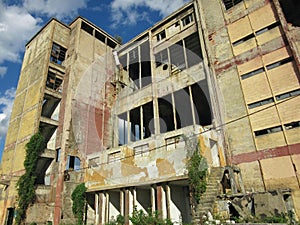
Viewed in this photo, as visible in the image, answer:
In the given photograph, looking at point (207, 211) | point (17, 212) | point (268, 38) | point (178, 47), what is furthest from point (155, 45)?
point (17, 212)

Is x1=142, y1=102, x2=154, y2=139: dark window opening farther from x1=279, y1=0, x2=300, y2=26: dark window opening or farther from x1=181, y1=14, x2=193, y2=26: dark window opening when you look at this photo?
x1=279, y1=0, x2=300, y2=26: dark window opening

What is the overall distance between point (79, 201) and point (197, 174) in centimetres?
1012

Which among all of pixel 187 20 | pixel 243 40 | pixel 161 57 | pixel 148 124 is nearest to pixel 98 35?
pixel 161 57

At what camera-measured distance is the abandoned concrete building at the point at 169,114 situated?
1341 centimetres

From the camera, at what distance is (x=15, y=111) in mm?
25047

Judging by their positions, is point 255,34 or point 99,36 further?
point 99,36

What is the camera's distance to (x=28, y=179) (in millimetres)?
18531

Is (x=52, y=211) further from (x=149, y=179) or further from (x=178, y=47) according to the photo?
(x=178, y=47)

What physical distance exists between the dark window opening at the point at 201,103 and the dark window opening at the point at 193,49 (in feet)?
8.02

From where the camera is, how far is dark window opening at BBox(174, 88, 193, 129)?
65.4ft

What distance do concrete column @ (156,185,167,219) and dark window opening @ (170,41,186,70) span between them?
11.4m

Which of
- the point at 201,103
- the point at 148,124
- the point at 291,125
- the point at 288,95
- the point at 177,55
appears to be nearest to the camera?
the point at 291,125

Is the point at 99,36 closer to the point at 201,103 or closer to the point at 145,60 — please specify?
the point at 145,60

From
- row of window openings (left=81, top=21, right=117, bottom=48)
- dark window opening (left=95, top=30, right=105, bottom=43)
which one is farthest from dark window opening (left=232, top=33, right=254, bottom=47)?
dark window opening (left=95, top=30, right=105, bottom=43)
